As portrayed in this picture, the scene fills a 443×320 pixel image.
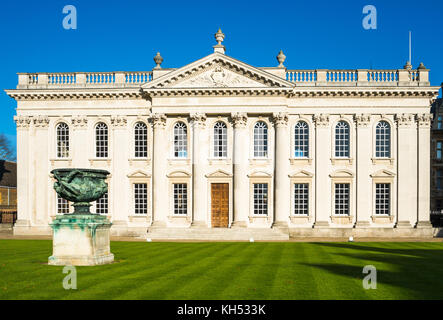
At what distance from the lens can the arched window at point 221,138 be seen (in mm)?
43406

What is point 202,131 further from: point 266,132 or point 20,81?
point 20,81

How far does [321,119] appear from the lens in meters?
43.0

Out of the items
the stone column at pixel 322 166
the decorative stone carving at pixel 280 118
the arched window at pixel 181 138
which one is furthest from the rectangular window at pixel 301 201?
the arched window at pixel 181 138

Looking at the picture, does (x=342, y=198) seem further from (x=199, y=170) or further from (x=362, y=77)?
(x=199, y=170)

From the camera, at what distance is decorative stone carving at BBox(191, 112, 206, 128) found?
4250 centimetres

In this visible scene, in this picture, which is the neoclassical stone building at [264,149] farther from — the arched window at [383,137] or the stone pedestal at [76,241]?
the stone pedestal at [76,241]

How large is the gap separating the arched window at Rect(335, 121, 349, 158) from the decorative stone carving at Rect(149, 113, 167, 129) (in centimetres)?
1422

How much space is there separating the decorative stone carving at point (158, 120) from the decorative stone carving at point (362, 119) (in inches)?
615

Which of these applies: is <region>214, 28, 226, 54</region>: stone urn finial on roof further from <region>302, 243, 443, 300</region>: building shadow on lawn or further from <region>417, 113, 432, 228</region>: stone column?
<region>302, 243, 443, 300</region>: building shadow on lawn

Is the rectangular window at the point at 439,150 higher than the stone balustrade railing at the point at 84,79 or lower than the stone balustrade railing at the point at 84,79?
lower

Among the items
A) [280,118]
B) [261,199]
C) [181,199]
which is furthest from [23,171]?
[280,118]

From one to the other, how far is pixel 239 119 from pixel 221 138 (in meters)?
2.38

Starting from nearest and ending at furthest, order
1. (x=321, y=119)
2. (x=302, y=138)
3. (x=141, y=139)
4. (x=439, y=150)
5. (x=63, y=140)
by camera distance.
Result: (x=321, y=119), (x=302, y=138), (x=141, y=139), (x=63, y=140), (x=439, y=150)

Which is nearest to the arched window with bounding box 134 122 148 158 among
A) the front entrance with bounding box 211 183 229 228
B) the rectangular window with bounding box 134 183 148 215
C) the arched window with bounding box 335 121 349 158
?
the rectangular window with bounding box 134 183 148 215
